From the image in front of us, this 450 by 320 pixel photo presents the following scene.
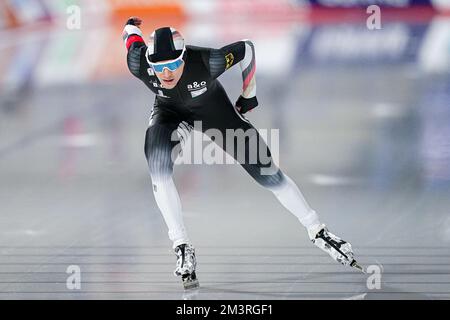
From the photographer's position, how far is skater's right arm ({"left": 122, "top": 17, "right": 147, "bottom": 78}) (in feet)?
20.1

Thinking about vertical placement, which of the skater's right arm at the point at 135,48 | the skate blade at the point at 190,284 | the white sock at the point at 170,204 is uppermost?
the skater's right arm at the point at 135,48

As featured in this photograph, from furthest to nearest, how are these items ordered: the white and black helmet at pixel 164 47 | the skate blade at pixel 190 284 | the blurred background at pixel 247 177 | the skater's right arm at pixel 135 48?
the blurred background at pixel 247 177, the skater's right arm at pixel 135 48, the skate blade at pixel 190 284, the white and black helmet at pixel 164 47

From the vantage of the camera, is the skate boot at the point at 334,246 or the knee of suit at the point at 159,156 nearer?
the knee of suit at the point at 159,156

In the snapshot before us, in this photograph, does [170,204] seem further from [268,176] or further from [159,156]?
[268,176]

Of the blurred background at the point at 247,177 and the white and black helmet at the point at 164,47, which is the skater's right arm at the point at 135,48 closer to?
the white and black helmet at the point at 164,47

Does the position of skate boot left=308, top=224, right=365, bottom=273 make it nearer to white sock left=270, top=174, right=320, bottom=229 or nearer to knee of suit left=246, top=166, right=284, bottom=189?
white sock left=270, top=174, right=320, bottom=229

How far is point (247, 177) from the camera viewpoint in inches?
331

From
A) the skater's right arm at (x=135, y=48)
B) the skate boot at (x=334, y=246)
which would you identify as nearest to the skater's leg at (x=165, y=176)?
the skater's right arm at (x=135, y=48)

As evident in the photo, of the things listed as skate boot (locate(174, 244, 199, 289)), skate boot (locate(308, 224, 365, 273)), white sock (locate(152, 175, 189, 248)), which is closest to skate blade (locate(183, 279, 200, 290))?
skate boot (locate(174, 244, 199, 289))

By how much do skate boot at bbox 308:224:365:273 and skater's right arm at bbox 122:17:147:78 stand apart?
1.34 metres

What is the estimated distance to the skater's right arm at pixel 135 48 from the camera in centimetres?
612

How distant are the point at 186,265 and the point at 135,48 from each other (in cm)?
126

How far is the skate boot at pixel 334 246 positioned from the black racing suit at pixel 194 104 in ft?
1.21
